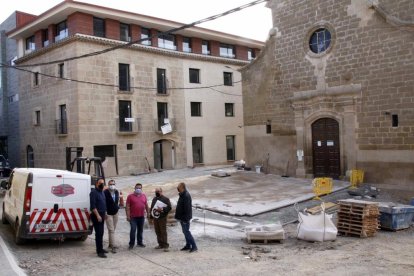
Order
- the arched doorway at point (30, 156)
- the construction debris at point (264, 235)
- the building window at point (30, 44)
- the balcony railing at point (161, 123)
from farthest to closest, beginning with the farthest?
the arched doorway at point (30, 156)
the building window at point (30, 44)
the balcony railing at point (161, 123)
the construction debris at point (264, 235)

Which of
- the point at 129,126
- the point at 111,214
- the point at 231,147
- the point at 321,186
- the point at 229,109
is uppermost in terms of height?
the point at 229,109

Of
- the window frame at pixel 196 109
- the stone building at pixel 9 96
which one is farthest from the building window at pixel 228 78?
the stone building at pixel 9 96

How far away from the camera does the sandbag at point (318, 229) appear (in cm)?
1090

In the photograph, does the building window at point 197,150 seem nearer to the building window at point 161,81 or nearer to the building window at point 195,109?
the building window at point 195,109

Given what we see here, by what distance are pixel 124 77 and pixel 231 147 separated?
1184 centimetres

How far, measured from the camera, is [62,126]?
26.9m

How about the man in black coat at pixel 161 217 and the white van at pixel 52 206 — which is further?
the man in black coat at pixel 161 217

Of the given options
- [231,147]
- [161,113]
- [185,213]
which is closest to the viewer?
[185,213]

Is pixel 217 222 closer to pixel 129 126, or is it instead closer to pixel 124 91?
pixel 129 126

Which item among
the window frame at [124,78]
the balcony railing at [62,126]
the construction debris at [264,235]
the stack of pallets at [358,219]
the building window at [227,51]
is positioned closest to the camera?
the construction debris at [264,235]

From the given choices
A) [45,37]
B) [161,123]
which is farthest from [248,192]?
[45,37]

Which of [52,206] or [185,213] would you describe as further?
[185,213]

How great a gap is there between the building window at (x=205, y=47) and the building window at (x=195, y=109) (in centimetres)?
418

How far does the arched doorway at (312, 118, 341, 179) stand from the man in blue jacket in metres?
13.4
